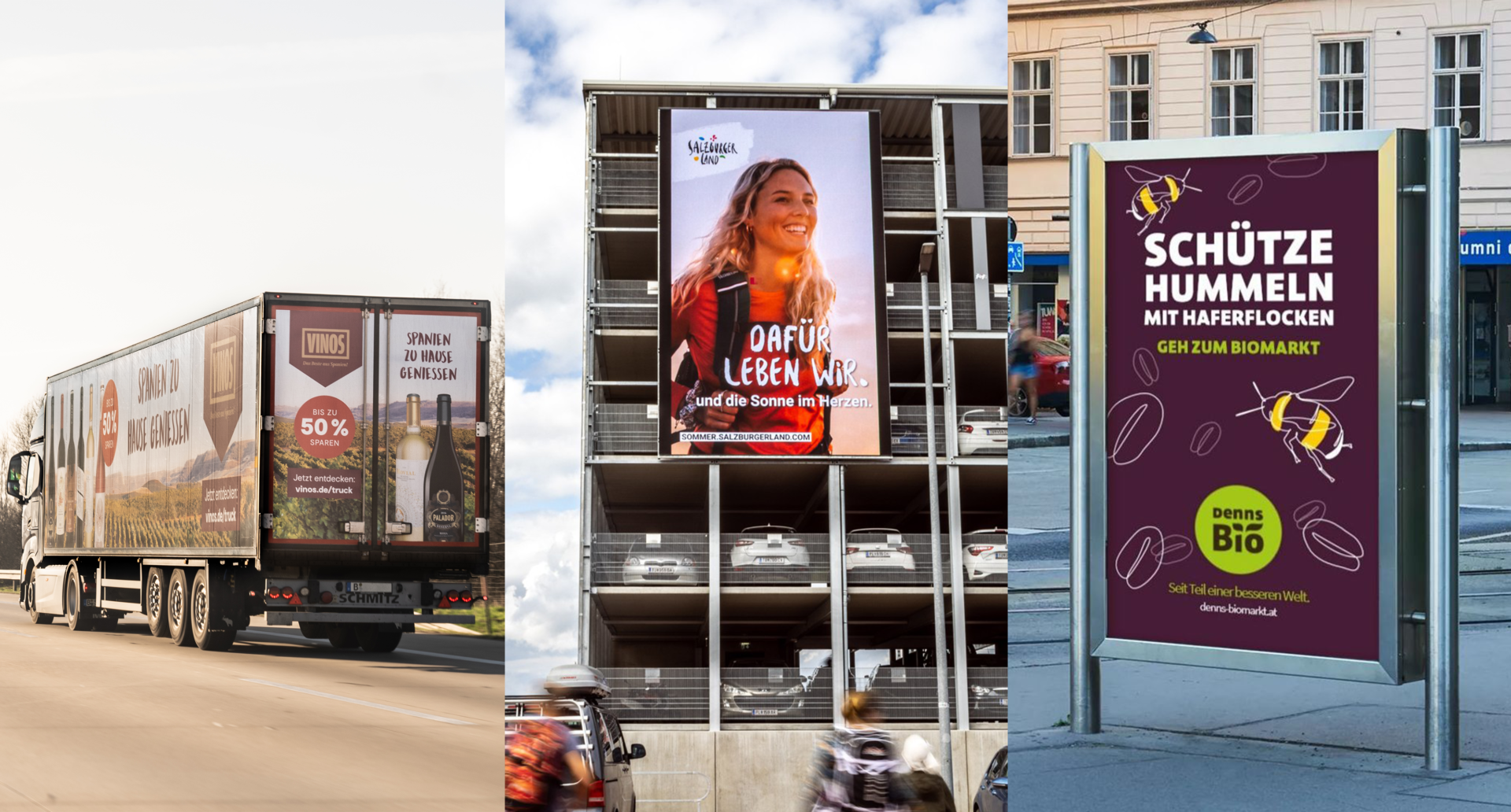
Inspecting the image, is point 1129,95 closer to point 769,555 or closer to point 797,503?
point 769,555

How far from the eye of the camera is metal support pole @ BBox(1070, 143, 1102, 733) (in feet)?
18.8

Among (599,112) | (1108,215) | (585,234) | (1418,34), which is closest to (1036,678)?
(1108,215)

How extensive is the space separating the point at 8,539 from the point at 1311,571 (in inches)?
183

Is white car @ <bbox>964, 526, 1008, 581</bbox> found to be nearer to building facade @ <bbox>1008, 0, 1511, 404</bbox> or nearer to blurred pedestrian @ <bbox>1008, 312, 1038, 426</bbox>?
building facade @ <bbox>1008, 0, 1511, 404</bbox>

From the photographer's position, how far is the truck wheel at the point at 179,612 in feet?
23.9

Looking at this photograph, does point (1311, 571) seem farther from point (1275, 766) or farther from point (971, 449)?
point (971, 449)

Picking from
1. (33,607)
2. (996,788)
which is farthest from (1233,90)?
(33,607)

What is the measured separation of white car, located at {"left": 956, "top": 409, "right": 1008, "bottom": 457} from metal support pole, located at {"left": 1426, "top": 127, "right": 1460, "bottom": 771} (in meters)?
33.6

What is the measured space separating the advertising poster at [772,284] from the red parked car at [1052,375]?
30.3 meters

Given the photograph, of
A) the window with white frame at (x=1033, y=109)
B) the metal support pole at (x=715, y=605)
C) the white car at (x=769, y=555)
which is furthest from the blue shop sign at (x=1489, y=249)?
the white car at (x=769, y=555)

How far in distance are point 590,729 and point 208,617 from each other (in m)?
3.18

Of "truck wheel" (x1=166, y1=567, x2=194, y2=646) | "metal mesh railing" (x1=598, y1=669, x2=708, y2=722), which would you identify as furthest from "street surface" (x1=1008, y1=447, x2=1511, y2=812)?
"metal mesh railing" (x1=598, y1=669, x2=708, y2=722)

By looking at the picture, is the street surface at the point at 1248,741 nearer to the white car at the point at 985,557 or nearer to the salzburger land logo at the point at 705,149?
the white car at the point at 985,557

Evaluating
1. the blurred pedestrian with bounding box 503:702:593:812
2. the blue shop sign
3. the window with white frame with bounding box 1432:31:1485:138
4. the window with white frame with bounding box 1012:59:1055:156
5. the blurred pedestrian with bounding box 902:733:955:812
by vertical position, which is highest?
the window with white frame with bounding box 1432:31:1485:138
